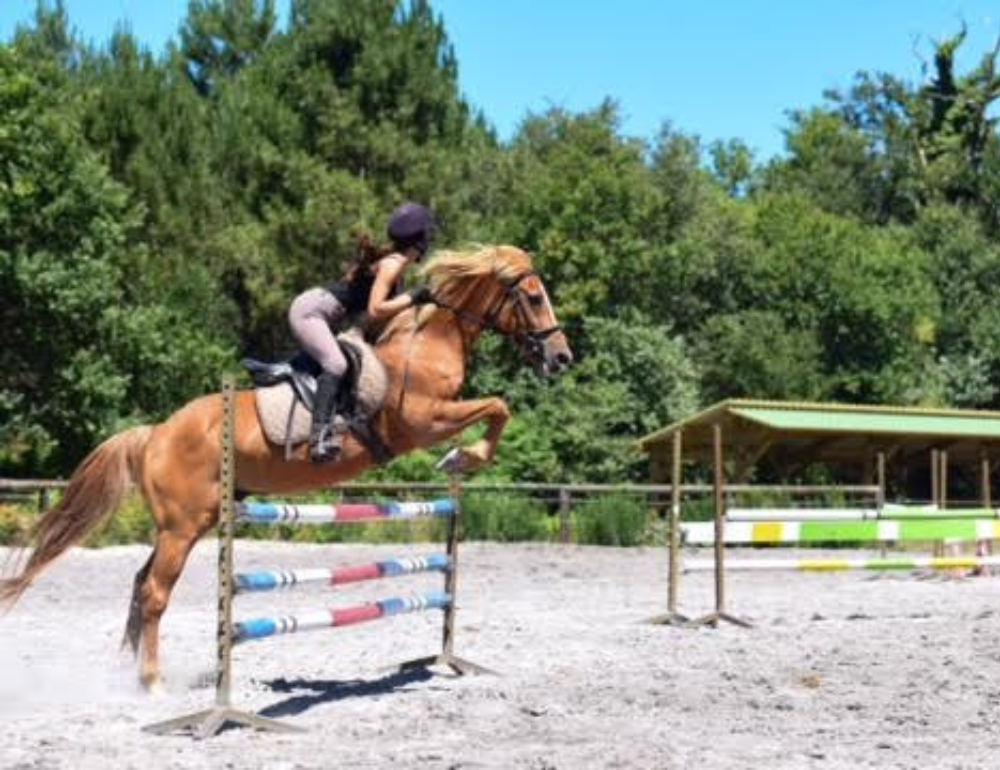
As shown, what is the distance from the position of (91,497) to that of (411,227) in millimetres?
2361

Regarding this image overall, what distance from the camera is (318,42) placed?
36.9 m

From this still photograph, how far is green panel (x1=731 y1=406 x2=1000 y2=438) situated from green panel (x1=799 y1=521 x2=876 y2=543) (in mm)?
13017

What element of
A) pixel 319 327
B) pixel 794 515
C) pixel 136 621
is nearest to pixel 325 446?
pixel 319 327

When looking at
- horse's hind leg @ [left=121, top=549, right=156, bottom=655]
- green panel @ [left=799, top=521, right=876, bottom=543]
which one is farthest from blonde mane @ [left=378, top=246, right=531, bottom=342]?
green panel @ [left=799, top=521, right=876, bottom=543]

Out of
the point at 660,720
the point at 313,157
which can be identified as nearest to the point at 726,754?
the point at 660,720

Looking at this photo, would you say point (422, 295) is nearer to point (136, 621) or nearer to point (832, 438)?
point (136, 621)

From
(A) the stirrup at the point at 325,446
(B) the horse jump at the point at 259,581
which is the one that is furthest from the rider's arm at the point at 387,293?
(B) the horse jump at the point at 259,581

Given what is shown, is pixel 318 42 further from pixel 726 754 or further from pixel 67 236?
pixel 726 754

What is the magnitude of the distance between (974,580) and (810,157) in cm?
4400

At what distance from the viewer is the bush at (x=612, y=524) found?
23.7m

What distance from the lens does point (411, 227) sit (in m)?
7.81

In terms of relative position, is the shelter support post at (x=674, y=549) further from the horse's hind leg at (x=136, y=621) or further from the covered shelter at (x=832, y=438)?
the covered shelter at (x=832, y=438)

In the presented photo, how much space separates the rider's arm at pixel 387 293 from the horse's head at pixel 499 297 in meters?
0.32

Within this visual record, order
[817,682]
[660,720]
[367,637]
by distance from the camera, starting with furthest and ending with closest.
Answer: [367,637] → [817,682] → [660,720]
